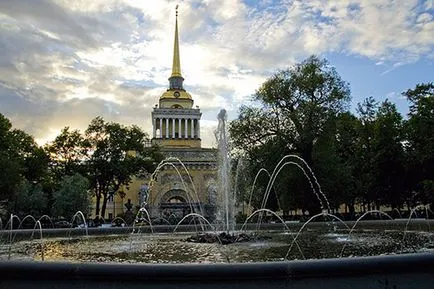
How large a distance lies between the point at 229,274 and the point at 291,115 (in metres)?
29.9

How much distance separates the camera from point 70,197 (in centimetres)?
3966

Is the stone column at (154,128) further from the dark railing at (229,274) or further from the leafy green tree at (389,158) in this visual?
the dark railing at (229,274)

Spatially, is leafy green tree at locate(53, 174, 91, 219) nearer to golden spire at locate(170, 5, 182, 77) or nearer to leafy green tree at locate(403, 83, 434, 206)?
leafy green tree at locate(403, 83, 434, 206)

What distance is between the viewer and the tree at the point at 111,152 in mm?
47000

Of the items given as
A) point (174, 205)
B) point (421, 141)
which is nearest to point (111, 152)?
point (174, 205)

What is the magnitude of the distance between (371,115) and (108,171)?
2668 cm

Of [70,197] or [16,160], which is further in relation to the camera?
[16,160]

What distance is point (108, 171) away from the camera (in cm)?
4709

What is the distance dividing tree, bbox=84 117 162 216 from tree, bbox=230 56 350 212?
1595 cm

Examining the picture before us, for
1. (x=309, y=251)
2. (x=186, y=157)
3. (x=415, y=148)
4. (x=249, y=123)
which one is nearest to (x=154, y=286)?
(x=309, y=251)

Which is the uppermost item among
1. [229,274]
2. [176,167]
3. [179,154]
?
[179,154]

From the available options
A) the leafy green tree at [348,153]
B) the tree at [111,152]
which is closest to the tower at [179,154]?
the tree at [111,152]

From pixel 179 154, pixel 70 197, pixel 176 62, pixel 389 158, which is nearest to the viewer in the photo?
pixel 70 197

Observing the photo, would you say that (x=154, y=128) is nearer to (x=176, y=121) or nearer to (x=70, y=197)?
(x=176, y=121)
